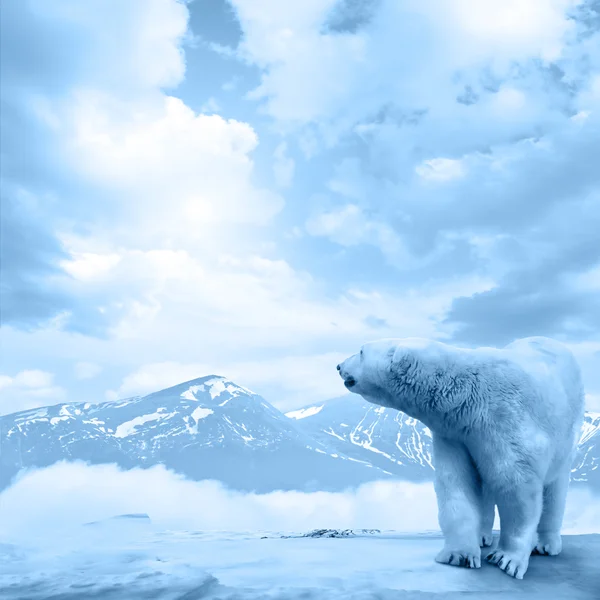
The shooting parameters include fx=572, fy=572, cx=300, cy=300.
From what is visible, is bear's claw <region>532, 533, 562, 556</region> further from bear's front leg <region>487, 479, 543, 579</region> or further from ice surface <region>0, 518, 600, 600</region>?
bear's front leg <region>487, 479, 543, 579</region>

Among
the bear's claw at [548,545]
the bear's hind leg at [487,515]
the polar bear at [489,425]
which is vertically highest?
the polar bear at [489,425]

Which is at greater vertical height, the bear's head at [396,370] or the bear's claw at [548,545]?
the bear's head at [396,370]

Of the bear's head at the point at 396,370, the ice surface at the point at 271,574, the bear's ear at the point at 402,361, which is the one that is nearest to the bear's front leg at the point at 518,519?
the ice surface at the point at 271,574

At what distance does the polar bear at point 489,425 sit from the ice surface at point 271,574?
52 cm

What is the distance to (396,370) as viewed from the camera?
8469 millimetres

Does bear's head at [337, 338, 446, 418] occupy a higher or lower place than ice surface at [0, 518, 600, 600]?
higher

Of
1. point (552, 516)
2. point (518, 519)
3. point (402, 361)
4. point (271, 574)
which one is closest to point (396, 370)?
point (402, 361)

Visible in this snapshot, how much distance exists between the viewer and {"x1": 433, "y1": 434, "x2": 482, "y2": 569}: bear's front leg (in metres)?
7.55

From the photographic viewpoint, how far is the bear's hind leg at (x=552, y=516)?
8.94 m

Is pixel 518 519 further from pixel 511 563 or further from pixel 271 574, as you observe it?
pixel 271 574

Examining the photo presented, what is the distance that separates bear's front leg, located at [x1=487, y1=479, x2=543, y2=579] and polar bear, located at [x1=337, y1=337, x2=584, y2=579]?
0.04 feet

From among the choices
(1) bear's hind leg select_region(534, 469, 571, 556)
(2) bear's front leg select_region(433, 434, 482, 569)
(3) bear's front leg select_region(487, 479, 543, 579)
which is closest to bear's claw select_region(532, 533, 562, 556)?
(1) bear's hind leg select_region(534, 469, 571, 556)

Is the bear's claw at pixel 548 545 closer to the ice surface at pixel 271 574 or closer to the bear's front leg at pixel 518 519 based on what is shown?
the ice surface at pixel 271 574

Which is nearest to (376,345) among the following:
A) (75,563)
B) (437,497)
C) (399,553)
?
(437,497)
